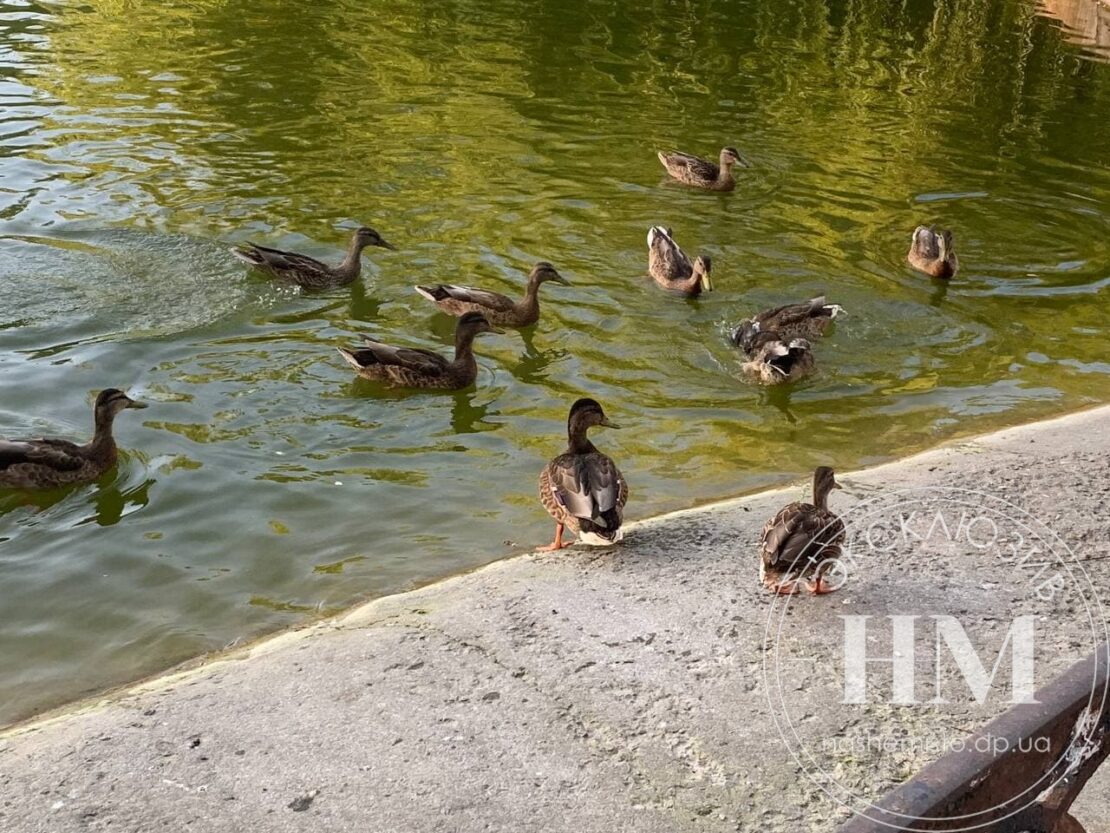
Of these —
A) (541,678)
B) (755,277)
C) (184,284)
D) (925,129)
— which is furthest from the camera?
(925,129)

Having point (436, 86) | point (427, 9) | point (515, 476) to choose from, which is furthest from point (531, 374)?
point (427, 9)

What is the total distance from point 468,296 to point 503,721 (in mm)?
6825

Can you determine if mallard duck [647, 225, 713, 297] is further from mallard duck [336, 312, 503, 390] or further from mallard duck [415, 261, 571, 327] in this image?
mallard duck [336, 312, 503, 390]

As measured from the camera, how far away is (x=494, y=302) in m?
12.0

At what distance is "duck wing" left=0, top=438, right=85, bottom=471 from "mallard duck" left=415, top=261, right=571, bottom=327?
414cm

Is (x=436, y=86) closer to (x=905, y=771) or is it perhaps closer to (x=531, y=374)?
(x=531, y=374)

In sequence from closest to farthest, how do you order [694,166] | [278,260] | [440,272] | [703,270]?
[278,260] < [703,270] < [440,272] < [694,166]

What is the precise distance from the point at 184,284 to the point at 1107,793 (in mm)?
9753

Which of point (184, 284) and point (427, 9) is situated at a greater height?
point (427, 9)

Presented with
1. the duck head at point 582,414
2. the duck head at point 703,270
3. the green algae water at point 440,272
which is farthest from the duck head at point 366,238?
the duck head at point 582,414

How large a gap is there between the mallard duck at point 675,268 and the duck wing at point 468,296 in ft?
5.57

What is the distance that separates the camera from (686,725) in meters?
5.77

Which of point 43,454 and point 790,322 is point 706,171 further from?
point 43,454

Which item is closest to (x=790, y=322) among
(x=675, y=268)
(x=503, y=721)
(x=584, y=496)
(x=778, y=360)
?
(x=778, y=360)
